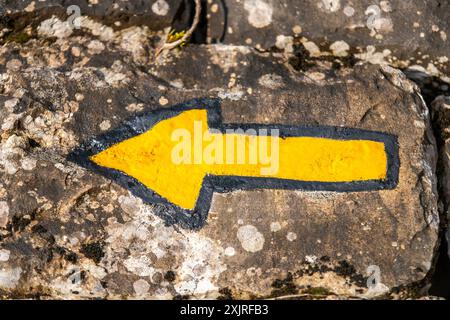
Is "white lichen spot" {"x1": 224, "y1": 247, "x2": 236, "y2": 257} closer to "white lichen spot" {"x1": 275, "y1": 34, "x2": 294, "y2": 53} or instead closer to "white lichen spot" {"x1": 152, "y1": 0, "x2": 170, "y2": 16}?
"white lichen spot" {"x1": 275, "y1": 34, "x2": 294, "y2": 53}

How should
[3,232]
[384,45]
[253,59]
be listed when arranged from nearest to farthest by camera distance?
[3,232] → [253,59] → [384,45]

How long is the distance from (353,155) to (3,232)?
4.97 feet

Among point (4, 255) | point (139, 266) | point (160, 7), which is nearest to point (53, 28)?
point (160, 7)

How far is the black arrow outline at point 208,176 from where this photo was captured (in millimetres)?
2500

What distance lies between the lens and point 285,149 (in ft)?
8.49

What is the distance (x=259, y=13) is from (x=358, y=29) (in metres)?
0.51

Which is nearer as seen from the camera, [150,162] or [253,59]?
[150,162]

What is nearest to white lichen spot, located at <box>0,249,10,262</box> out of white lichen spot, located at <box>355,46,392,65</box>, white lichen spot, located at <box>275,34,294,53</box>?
white lichen spot, located at <box>275,34,294,53</box>

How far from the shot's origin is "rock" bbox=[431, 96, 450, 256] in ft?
8.92

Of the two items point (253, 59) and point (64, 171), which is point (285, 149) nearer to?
point (253, 59)

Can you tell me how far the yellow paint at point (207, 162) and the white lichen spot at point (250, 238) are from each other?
230 mm

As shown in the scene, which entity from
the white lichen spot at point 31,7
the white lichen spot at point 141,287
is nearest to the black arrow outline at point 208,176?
the white lichen spot at point 141,287

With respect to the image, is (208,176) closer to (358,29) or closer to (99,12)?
(99,12)

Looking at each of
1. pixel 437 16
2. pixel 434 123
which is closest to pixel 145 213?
pixel 434 123
